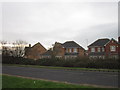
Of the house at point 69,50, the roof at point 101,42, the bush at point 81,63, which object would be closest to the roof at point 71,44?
the house at point 69,50

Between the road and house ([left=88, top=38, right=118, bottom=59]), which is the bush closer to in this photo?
the road

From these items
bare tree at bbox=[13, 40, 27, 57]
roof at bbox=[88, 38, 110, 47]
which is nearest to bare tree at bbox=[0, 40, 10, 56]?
bare tree at bbox=[13, 40, 27, 57]

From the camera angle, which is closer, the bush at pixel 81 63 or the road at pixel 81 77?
the road at pixel 81 77

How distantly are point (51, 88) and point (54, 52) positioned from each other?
3265cm

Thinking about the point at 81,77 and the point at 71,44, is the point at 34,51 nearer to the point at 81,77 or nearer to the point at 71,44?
the point at 71,44

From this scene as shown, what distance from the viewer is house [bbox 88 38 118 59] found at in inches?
1599

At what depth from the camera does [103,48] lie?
43.1 m

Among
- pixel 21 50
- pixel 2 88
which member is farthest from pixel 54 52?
pixel 2 88

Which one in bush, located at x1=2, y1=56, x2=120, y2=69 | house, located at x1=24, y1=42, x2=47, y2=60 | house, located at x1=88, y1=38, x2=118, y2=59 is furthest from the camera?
house, located at x1=24, y1=42, x2=47, y2=60

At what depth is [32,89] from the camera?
9.72m

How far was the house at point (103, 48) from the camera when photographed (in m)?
40.6

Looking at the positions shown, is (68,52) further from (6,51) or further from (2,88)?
(2,88)

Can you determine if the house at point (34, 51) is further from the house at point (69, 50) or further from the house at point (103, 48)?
the house at point (103, 48)

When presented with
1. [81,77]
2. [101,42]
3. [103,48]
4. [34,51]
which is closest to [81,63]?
[81,77]
